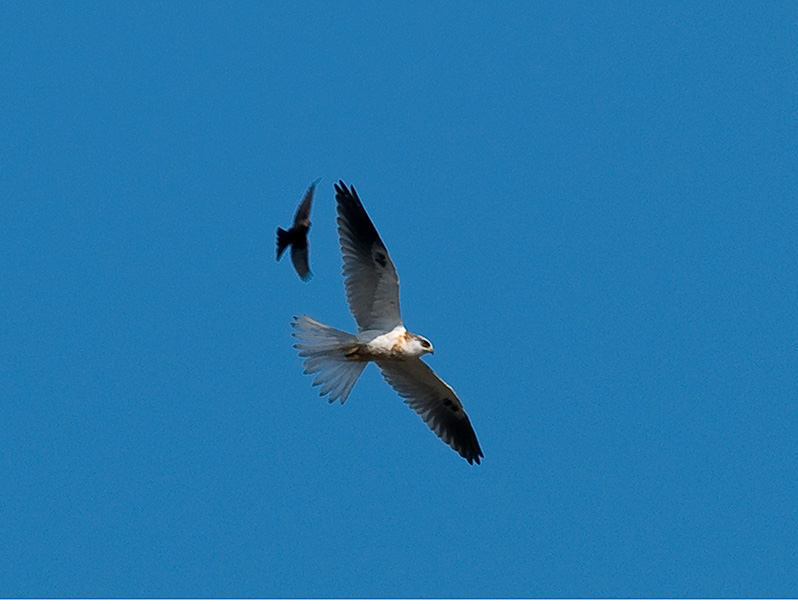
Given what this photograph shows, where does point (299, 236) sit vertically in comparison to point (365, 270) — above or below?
above

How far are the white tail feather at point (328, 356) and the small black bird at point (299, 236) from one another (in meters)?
0.48

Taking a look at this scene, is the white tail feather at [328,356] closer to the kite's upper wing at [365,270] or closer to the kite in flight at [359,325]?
the kite in flight at [359,325]

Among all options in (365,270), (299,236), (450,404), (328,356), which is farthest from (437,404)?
(299,236)

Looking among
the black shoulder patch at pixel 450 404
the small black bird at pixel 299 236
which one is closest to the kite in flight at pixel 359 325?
the small black bird at pixel 299 236

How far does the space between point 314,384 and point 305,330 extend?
456mm

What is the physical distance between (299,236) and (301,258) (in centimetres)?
19

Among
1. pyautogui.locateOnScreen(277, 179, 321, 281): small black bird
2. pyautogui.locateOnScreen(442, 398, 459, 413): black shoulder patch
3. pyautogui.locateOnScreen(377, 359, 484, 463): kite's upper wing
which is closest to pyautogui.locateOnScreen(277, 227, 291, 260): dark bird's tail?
pyautogui.locateOnScreen(277, 179, 321, 281): small black bird

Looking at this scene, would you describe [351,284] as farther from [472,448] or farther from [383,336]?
[472,448]

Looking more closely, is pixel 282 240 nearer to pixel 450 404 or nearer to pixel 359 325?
pixel 359 325

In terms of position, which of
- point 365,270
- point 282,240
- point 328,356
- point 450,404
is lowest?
point 328,356

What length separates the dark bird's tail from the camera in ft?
28.7

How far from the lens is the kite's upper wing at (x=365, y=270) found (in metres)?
8.57

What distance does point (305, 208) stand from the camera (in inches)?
346

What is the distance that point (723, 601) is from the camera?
7258 millimetres
